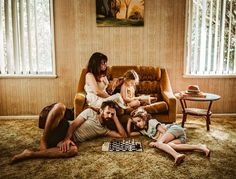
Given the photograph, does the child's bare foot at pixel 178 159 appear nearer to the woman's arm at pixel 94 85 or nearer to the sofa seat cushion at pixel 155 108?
the sofa seat cushion at pixel 155 108

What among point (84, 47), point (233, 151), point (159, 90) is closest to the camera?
point (233, 151)

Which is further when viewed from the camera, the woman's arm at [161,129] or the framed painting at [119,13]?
the framed painting at [119,13]

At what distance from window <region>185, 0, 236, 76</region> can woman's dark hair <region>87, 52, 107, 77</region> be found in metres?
1.61

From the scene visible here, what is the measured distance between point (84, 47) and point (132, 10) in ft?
3.16

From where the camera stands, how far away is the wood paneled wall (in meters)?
4.47

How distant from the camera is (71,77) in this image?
464 cm

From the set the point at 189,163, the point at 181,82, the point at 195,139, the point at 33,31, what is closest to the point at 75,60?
the point at 33,31

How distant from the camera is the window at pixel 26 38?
437cm

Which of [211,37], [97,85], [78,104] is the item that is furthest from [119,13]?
[78,104]

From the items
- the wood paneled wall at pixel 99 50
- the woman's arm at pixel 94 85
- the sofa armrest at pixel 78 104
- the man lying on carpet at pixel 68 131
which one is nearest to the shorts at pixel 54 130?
the man lying on carpet at pixel 68 131

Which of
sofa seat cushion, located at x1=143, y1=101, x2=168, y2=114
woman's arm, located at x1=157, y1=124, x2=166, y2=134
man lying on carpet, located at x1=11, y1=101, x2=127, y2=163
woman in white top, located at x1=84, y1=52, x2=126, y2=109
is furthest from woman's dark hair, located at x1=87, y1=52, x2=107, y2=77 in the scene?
woman's arm, located at x1=157, y1=124, x2=166, y2=134

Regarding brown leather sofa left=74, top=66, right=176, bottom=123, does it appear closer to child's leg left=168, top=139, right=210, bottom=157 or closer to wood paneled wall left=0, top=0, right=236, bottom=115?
wood paneled wall left=0, top=0, right=236, bottom=115

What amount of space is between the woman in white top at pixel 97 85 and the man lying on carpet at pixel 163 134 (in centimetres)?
33

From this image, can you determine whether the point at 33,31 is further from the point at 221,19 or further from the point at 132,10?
the point at 221,19
